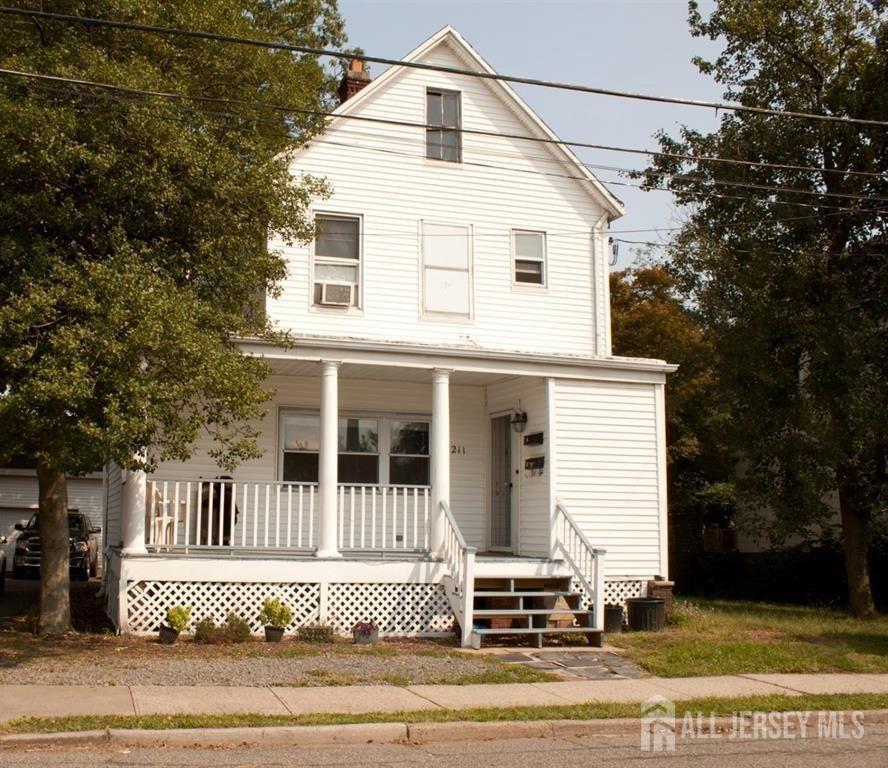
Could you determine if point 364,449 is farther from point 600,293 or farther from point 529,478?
point 600,293

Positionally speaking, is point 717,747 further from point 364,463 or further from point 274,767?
point 364,463

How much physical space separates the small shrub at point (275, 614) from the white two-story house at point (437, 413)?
497 mm

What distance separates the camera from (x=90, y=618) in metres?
15.6

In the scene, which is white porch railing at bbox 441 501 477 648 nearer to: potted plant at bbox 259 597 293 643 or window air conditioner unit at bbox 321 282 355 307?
potted plant at bbox 259 597 293 643

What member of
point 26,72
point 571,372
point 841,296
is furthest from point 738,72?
point 26,72

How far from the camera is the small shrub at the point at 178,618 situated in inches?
524

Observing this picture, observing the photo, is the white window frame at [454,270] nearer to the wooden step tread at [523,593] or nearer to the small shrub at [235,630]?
the wooden step tread at [523,593]

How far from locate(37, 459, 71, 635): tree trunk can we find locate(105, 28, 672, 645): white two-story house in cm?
83

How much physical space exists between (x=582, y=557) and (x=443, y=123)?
8.02 metres

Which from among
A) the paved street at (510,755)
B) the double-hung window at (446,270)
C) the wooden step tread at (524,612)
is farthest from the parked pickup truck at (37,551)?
the paved street at (510,755)

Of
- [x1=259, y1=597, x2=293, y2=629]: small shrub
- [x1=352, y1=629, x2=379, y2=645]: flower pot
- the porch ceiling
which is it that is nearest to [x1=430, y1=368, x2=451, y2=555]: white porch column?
the porch ceiling

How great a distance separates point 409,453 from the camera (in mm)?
17703

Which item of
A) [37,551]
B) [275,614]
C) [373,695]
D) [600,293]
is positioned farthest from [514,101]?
[37,551]

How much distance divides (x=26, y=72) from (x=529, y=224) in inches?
→ 360
